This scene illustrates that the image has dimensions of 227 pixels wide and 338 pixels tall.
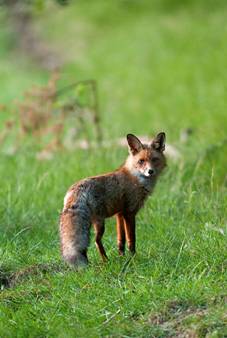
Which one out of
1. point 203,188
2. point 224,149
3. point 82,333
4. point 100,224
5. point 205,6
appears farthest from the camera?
point 205,6

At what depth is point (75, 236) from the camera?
7.17 meters

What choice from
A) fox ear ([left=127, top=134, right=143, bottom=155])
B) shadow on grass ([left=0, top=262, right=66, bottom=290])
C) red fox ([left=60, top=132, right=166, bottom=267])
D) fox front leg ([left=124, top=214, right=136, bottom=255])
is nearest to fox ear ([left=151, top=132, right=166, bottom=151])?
red fox ([left=60, top=132, right=166, bottom=267])

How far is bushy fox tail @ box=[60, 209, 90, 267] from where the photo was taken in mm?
7137

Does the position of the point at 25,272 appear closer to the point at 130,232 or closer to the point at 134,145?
the point at 130,232

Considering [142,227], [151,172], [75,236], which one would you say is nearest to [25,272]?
[75,236]

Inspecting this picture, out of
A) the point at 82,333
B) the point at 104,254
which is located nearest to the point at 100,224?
the point at 104,254

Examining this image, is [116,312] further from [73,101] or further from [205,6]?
[205,6]

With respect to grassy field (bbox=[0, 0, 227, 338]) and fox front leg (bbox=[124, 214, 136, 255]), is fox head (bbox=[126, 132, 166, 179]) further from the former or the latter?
grassy field (bbox=[0, 0, 227, 338])

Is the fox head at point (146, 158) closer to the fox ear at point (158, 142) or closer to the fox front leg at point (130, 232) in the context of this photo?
the fox ear at point (158, 142)

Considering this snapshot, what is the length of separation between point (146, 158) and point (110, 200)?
0.53 m

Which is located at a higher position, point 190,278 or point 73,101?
point 73,101

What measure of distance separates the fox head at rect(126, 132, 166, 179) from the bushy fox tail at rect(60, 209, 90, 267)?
2.49 feet

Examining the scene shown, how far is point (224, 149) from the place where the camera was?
11.6m

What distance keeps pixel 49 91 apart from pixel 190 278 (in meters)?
6.74
